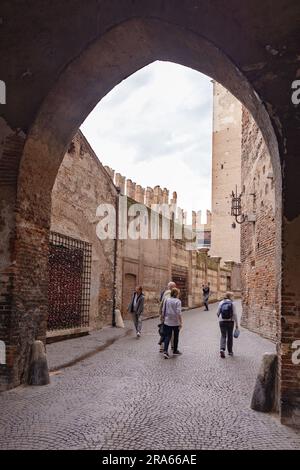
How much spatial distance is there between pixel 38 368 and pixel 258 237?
8675 mm

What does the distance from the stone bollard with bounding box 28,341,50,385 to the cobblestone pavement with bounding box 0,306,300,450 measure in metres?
0.16

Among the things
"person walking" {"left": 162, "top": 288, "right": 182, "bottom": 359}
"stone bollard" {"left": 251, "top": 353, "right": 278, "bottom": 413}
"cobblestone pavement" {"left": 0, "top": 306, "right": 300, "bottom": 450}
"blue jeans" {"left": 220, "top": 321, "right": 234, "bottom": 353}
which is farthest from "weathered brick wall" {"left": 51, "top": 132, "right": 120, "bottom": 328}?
"stone bollard" {"left": 251, "top": 353, "right": 278, "bottom": 413}

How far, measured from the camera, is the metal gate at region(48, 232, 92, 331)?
11000mm

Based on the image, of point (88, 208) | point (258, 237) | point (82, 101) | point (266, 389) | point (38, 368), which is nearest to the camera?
point (266, 389)

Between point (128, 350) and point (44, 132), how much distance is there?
5173mm

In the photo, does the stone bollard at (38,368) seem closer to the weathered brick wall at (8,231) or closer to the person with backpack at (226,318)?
the weathered brick wall at (8,231)

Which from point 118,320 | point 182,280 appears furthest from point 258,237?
point 182,280

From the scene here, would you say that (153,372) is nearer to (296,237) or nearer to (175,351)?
(175,351)

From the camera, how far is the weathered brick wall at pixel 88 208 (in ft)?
37.7

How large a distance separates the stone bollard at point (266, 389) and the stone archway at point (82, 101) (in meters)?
1.52

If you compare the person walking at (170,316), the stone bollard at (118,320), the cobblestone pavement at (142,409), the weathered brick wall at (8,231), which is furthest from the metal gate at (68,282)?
the weathered brick wall at (8,231)

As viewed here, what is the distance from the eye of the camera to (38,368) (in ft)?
20.1

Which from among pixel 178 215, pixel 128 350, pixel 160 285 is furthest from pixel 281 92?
pixel 178 215

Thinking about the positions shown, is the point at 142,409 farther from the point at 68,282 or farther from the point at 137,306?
the point at 68,282
